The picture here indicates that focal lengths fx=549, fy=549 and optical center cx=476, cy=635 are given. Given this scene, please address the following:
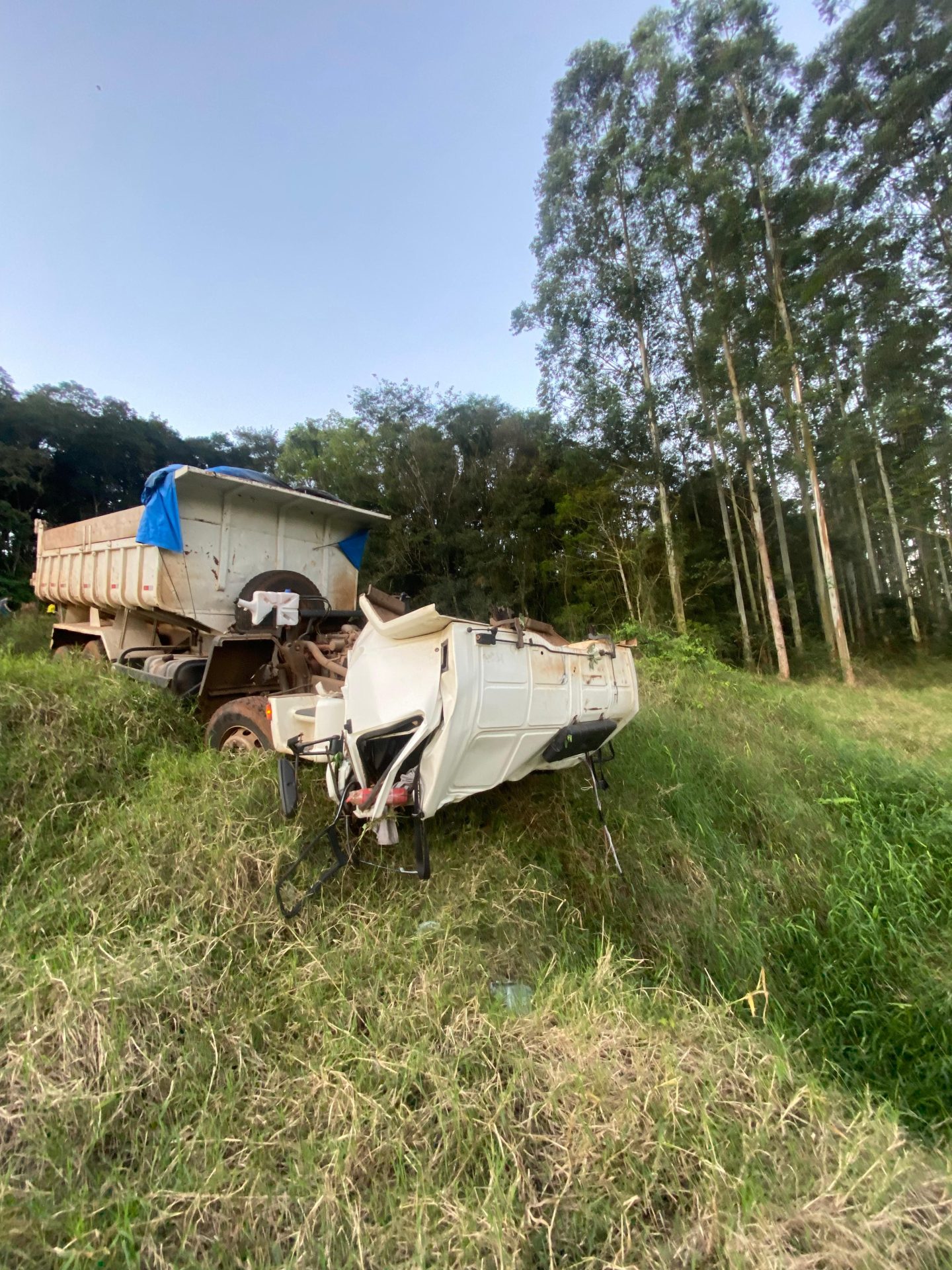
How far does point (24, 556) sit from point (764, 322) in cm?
2628

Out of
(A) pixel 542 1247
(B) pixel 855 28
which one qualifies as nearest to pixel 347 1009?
(A) pixel 542 1247

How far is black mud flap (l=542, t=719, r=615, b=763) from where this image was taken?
8.66 feet

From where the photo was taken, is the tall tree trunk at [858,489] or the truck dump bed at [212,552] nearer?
the truck dump bed at [212,552]

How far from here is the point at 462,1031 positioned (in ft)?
6.38

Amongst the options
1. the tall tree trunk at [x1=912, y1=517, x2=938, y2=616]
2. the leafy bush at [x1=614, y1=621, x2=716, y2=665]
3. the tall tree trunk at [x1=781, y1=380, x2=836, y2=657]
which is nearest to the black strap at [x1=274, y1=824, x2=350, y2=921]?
the leafy bush at [x1=614, y1=621, x2=716, y2=665]

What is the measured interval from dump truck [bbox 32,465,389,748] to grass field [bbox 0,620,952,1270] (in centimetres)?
70

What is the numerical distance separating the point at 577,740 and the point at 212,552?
394 centimetres

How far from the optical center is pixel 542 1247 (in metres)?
1.38

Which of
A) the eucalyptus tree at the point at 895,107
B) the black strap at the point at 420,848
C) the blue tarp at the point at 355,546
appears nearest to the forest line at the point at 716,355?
the eucalyptus tree at the point at 895,107

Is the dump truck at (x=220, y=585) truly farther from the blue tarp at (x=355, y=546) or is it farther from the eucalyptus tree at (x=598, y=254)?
the eucalyptus tree at (x=598, y=254)

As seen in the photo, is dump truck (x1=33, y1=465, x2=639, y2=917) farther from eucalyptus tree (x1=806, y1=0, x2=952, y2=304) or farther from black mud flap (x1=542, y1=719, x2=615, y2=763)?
eucalyptus tree (x1=806, y1=0, x2=952, y2=304)

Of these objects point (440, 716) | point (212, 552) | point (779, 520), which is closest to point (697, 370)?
point (779, 520)

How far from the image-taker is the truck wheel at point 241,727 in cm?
362

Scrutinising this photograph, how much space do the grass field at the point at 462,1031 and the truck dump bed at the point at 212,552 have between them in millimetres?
1326
